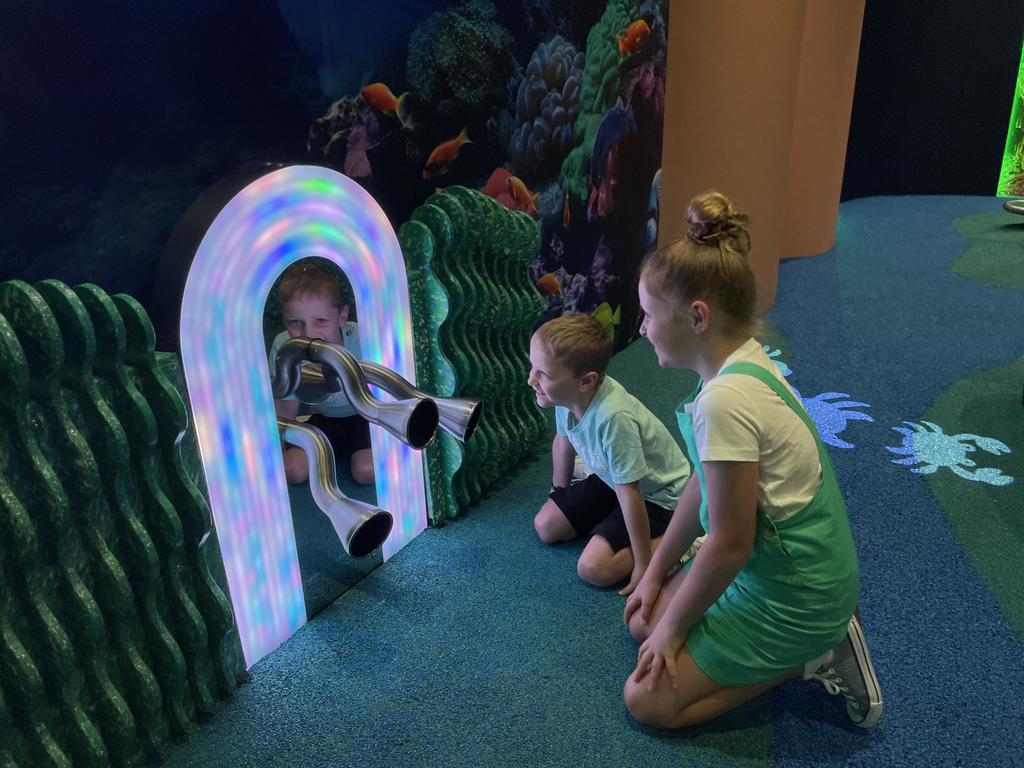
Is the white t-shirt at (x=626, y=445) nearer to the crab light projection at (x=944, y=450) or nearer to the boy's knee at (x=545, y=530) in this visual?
the boy's knee at (x=545, y=530)

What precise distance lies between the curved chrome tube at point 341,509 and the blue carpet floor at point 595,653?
1.27ft

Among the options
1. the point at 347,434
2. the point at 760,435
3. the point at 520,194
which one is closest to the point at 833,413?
the point at 520,194

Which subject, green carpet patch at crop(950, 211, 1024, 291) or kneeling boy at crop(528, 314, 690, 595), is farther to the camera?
green carpet patch at crop(950, 211, 1024, 291)

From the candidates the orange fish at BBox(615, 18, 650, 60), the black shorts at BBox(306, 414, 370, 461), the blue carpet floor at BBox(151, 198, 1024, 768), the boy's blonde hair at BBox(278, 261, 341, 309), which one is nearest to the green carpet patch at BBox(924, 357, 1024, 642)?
the blue carpet floor at BBox(151, 198, 1024, 768)

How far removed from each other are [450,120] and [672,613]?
1.45 metres

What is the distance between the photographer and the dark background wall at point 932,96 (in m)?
6.80

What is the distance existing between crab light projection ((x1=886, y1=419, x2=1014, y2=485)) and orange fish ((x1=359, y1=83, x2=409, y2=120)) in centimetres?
177

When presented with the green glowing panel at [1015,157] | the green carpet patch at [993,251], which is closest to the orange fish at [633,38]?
the green carpet patch at [993,251]

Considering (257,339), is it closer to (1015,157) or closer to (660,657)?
(660,657)

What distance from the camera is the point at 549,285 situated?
2.96 m

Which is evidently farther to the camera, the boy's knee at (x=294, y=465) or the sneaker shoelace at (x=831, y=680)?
the boy's knee at (x=294, y=465)

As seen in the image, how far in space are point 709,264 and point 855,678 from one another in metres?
0.81

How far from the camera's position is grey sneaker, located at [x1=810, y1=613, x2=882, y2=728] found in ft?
4.82

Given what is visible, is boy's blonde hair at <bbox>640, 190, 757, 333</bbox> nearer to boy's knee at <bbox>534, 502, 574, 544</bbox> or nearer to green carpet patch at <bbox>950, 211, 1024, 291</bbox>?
boy's knee at <bbox>534, 502, 574, 544</bbox>
